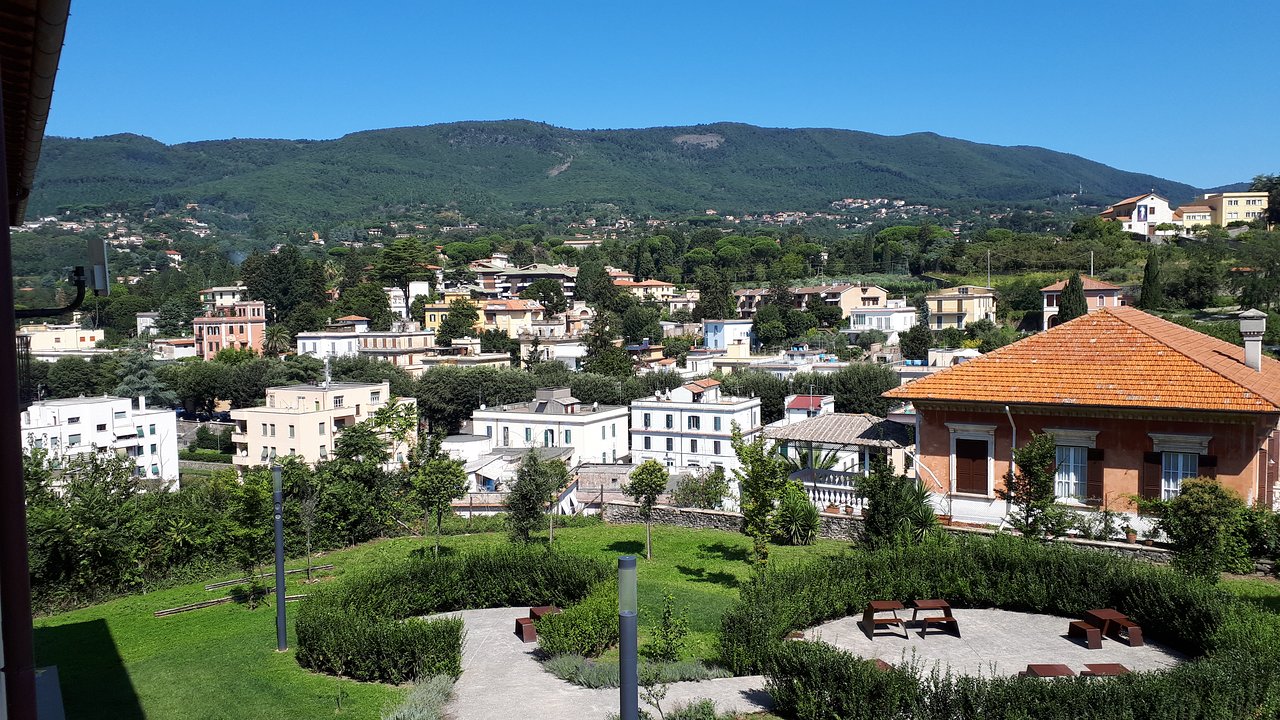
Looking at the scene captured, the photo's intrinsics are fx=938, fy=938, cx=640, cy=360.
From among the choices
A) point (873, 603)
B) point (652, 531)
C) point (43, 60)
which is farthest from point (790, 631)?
point (43, 60)

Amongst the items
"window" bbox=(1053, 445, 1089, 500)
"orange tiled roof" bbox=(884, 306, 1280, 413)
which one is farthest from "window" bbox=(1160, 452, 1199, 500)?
"window" bbox=(1053, 445, 1089, 500)

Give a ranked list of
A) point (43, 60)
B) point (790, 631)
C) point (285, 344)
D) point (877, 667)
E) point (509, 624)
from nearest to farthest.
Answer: point (43, 60), point (877, 667), point (790, 631), point (509, 624), point (285, 344)

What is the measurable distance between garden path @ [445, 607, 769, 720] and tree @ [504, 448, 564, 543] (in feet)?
17.3

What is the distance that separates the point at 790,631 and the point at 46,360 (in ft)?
241

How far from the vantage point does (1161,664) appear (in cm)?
1031

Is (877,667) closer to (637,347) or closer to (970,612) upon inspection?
(970,612)

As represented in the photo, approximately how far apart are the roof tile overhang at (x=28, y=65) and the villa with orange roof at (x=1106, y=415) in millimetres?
15055

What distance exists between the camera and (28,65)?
3.88m

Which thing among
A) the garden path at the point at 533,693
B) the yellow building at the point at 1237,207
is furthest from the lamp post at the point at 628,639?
the yellow building at the point at 1237,207

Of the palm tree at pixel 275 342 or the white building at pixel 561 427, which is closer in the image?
the white building at pixel 561 427

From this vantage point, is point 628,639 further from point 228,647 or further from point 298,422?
point 298,422

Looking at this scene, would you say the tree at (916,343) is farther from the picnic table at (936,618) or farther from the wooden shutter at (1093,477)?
the picnic table at (936,618)

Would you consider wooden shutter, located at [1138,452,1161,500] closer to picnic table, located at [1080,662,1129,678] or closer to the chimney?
the chimney

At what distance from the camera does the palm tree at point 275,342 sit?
3460 inches
